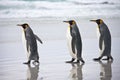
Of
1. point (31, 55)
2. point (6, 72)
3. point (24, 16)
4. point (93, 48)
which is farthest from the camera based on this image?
point (24, 16)

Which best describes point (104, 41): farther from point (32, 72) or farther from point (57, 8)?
point (57, 8)

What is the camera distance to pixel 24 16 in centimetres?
513

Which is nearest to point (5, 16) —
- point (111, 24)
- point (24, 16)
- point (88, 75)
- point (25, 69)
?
point (24, 16)

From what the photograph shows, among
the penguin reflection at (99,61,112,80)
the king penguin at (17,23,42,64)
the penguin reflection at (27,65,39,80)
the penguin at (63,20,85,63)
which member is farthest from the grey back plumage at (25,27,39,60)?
the penguin reflection at (99,61,112,80)

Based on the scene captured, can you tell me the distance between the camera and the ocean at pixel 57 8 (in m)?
5.15

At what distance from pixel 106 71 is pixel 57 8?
248 centimetres

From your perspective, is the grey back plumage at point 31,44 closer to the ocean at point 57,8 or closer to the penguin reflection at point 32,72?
the penguin reflection at point 32,72

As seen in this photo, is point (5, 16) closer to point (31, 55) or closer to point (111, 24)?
point (111, 24)

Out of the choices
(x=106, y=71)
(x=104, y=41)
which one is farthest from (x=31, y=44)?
(x=106, y=71)

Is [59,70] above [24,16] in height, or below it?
below

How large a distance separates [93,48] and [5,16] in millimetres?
1536

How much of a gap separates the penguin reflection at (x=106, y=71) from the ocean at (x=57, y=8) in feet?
5.65

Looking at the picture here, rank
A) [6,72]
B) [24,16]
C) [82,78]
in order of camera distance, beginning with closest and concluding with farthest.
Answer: [82,78]
[6,72]
[24,16]

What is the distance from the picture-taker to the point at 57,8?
5.44m
